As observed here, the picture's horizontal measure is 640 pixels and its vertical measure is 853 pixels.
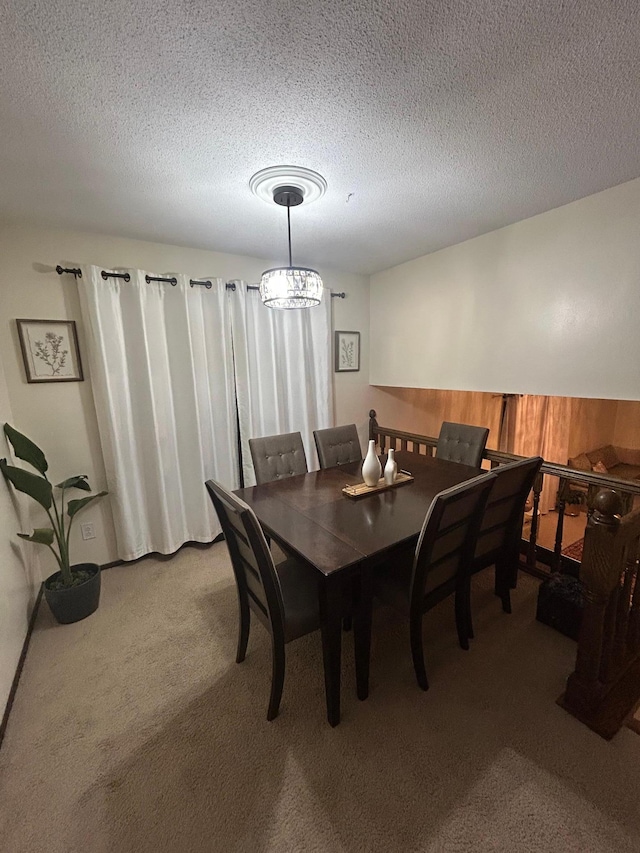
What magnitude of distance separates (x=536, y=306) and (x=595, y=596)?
179 centimetres

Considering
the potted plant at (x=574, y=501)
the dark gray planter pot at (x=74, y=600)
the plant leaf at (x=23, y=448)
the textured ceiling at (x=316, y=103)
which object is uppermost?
the textured ceiling at (x=316, y=103)

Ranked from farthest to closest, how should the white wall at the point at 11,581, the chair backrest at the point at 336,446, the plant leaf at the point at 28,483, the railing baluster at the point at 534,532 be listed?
the chair backrest at the point at 336,446, the railing baluster at the point at 534,532, the plant leaf at the point at 28,483, the white wall at the point at 11,581

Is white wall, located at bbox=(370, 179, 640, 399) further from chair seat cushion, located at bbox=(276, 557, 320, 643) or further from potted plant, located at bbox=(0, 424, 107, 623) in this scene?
potted plant, located at bbox=(0, 424, 107, 623)

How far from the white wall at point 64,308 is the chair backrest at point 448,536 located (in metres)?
2.34

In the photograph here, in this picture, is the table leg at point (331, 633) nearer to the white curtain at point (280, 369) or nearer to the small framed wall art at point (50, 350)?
the white curtain at point (280, 369)

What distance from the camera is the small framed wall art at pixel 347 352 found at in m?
3.54

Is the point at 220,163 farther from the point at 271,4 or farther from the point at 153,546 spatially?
the point at 153,546

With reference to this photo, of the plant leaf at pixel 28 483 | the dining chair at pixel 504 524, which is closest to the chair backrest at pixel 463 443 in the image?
the dining chair at pixel 504 524

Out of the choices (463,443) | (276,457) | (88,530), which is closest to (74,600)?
(88,530)

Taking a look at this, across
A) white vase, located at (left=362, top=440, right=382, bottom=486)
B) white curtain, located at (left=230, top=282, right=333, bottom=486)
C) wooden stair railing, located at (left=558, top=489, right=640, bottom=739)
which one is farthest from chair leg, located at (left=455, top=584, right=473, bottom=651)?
white curtain, located at (left=230, top=282, right=333, bottom=486)

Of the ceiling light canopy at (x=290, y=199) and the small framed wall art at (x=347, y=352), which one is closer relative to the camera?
the ceiling light canopy at (x=290, y=199)

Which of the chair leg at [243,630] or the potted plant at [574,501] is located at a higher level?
the chair leg at [243,630]

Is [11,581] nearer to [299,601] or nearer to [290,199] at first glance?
[299,601]

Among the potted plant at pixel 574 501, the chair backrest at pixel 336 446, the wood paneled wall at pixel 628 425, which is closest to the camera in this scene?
the chair backrest at pixel 336 446
